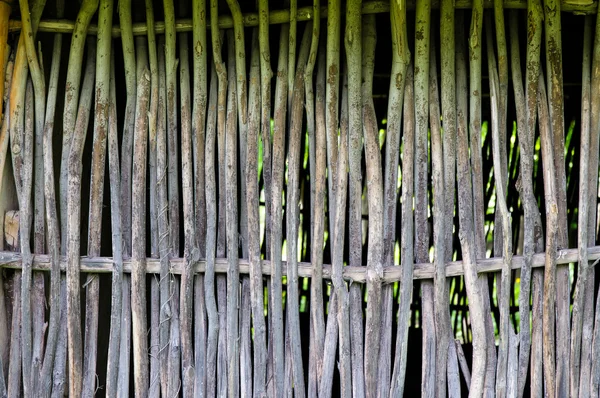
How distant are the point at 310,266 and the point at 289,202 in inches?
8.8

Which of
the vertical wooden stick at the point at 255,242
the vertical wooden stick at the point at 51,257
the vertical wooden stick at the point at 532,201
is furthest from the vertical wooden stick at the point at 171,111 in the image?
the vertical wooden stick at the point at 532,201

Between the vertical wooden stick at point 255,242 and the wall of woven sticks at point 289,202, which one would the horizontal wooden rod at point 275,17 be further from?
the vertical wooden stick at point 255,242

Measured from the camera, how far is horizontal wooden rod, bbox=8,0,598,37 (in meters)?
2.31

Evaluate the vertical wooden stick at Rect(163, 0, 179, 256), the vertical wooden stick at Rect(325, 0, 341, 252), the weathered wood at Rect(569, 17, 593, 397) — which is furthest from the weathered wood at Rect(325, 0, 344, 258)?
the weathered wood at Rect(569, 17, 593, 397)

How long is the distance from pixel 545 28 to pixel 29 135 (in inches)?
69.5

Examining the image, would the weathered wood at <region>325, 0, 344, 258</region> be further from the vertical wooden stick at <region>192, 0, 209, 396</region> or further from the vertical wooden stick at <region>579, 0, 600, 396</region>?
the vertical wooden stick at <region>579, 0, 600, 396</region>

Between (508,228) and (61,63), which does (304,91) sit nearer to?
(508,228)

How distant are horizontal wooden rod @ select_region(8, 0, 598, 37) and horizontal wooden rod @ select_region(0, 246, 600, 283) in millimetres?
781

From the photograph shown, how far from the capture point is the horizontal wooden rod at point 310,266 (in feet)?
7.47

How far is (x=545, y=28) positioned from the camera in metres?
2.32

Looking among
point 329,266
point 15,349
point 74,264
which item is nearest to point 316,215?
point 329,266

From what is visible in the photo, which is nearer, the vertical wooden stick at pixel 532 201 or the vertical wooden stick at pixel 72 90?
the vertical wooden stick at pixel 532 201

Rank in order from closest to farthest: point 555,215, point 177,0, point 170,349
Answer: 1. point 555,215
2. point 170,349
3. point 177,0

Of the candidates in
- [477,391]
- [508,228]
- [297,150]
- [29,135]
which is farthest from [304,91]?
[477,391]
